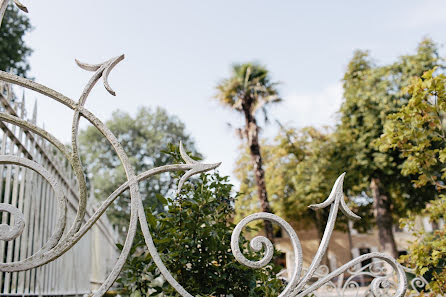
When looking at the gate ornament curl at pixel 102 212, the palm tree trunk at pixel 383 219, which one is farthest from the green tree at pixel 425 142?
the palm tree trunk at pixel 383 219

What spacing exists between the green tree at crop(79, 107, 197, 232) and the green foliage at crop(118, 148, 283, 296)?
897 inches

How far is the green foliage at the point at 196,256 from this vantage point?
8.72 feet

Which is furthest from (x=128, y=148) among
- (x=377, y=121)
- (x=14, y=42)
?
(x=377, y=121)

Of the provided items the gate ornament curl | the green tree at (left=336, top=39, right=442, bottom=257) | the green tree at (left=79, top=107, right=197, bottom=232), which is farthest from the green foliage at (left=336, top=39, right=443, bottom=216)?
the gate ornament curl

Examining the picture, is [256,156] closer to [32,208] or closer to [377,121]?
[377,121]

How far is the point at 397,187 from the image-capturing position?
17.8 m

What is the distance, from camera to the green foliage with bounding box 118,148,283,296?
2658 millimetres

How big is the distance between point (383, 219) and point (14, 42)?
16171 millimetres

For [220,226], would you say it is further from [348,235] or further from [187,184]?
[348,235]

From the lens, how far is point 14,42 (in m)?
17.1

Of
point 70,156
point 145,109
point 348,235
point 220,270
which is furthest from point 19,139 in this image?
point 348,235

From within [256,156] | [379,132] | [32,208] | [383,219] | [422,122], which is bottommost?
[32,208]

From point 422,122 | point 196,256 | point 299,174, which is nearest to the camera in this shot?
point 196,256

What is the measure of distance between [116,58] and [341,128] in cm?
1815
